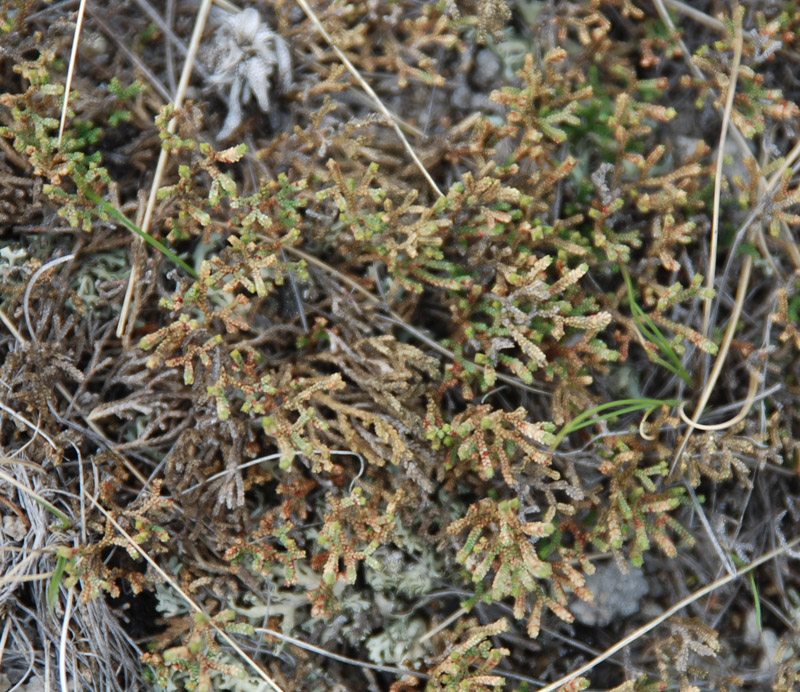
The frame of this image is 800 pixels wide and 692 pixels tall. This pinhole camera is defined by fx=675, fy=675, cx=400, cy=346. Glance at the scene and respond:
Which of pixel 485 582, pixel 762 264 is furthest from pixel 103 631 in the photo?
pixel 762 264

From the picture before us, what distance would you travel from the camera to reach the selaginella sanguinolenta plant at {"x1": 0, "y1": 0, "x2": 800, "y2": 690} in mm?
2844

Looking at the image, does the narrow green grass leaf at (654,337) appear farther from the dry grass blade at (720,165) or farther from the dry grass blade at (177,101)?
the dry grass blade at (177,101)

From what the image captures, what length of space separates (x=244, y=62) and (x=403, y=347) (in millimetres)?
1488

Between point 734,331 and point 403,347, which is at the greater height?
point 403,347

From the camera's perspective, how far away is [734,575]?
2.94 meters

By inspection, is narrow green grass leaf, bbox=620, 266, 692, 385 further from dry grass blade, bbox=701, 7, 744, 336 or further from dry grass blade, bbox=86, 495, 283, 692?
dry grass blade, bbox=86, 495, 283, 692

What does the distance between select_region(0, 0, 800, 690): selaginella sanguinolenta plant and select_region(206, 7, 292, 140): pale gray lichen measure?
54mm

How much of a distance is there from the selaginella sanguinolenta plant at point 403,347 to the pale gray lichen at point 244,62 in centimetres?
5

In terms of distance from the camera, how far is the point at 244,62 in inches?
121

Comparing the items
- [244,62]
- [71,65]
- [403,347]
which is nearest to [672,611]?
[403,347]

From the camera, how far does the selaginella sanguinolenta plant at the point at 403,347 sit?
2844 millimetres

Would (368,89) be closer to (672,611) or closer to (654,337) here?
(654,337)

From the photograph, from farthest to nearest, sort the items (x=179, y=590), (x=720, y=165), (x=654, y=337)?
1. (x=720, y=165)
2. (x=654, y=337)
3. (x=179, y=590)

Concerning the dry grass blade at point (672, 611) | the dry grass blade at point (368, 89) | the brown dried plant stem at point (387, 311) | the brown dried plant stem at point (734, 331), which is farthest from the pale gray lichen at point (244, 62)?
the dry grass blade at point (672, 611)
